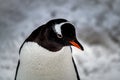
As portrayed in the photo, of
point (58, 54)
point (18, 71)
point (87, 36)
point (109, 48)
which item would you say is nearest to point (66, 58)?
point (58, 54)

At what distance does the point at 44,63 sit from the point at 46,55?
0.04 metres

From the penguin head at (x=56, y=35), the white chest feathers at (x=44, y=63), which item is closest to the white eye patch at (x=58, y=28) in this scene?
the penguin head at (x=56, y=35)

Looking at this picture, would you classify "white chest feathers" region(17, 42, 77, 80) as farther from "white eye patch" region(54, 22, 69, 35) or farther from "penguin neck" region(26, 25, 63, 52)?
"white eye patch" region(54, 22, 69, 35)

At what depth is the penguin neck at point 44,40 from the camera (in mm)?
1492

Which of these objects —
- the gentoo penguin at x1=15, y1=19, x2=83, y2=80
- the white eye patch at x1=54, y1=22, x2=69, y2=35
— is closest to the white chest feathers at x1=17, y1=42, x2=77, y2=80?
the gentoo penguin at x1=15, y1=19, x2=83, y2=80

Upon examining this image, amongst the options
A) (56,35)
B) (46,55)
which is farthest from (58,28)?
(46,55)

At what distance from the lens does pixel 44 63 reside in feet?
5.13

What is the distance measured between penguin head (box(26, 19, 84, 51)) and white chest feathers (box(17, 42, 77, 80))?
3 centimetres

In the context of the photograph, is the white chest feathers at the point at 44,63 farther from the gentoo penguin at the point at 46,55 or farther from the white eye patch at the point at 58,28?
the white eye patch at the point at 58,28

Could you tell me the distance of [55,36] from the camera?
57.7 inches

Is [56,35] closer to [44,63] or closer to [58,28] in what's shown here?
[58,28]

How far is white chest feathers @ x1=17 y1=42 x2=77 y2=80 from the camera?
1541 millimetres

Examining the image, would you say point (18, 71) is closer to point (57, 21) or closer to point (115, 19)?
point (57, 21)

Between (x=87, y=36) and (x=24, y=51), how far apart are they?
7.31ft
